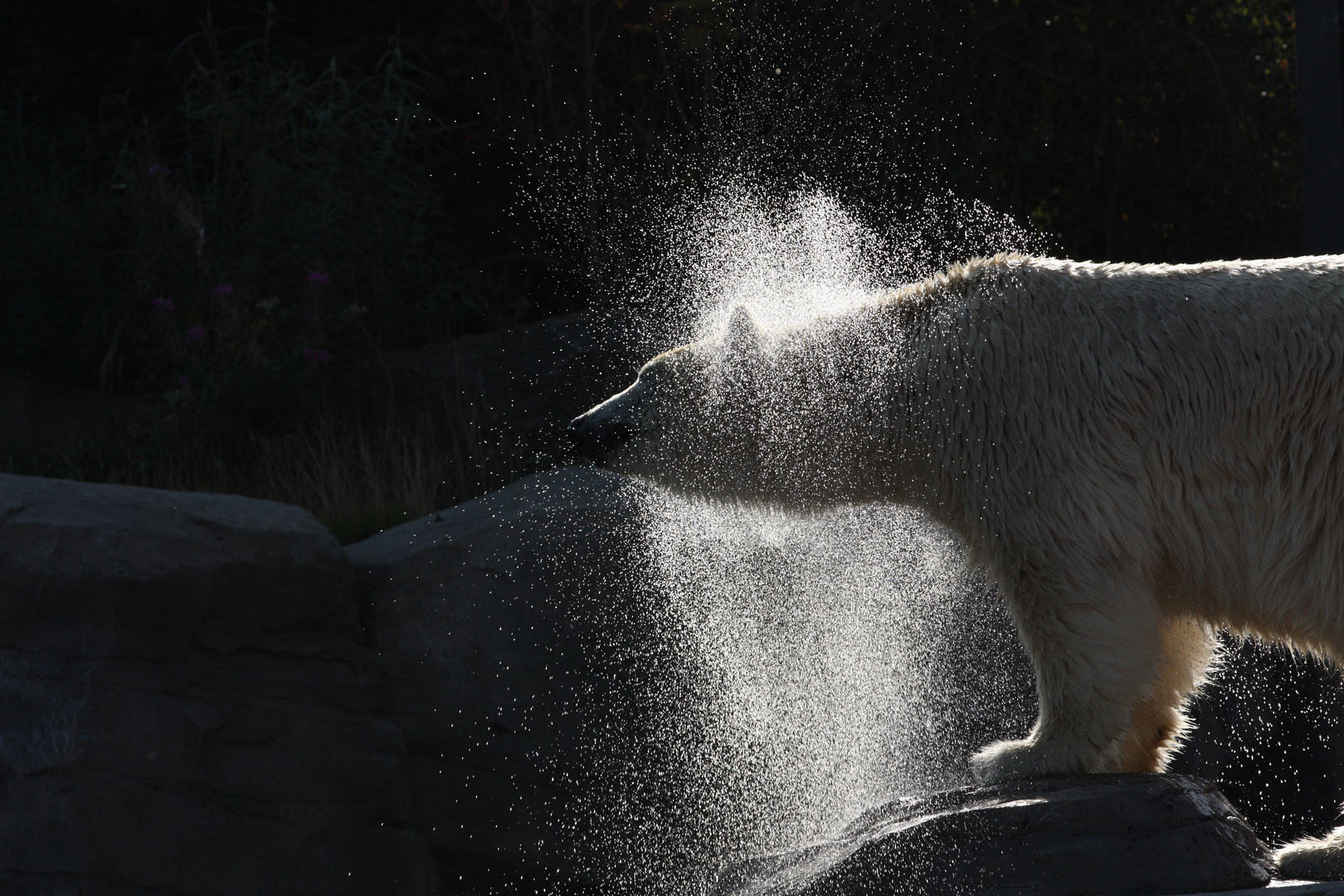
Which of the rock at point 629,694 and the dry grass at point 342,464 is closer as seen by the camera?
the rock at point 629,694

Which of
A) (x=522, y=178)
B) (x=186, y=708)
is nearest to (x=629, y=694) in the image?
(x=186, y=708)

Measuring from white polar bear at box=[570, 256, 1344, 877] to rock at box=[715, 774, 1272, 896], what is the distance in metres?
0.17

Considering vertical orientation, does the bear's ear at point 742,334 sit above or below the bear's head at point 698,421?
above

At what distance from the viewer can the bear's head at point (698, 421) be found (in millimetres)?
3391

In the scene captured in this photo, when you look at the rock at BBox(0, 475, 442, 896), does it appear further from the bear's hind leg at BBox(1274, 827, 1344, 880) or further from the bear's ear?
the bear's hind leg at BBox(1274, 827, 1344, 880)

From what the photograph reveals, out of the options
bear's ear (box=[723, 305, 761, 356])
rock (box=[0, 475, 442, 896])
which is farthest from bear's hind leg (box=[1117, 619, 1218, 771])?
rock (box=[0, 475, 442, 896])

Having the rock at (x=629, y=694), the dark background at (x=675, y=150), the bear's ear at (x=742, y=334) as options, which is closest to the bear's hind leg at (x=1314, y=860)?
the rock at (x=629, y=694)

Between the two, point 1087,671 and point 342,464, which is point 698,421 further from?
point 342,464

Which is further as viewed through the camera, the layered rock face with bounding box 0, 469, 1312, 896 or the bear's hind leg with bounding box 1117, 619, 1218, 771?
the layered rock face with bounding box 0, 469, 1312, 896

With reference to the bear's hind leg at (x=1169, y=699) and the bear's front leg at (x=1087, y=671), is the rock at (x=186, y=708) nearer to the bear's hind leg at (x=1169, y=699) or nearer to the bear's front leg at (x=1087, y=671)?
the bear's front leg at (x=1087, y=671)

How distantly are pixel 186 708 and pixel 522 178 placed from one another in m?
4.26

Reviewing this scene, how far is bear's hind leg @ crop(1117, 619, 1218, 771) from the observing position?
9.91 feet

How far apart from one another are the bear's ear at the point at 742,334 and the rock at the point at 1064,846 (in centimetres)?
127

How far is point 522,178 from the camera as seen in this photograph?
7.28m
